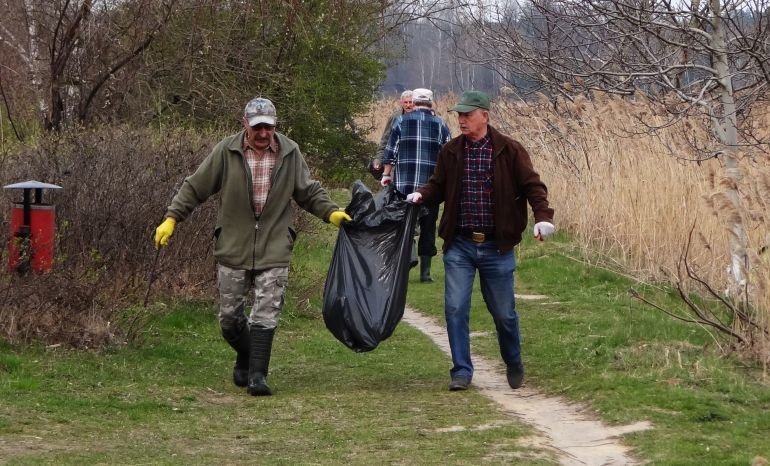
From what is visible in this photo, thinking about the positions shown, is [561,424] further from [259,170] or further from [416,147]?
[416,147]

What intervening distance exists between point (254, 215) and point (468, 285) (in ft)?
4.60

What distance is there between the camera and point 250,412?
307 inches

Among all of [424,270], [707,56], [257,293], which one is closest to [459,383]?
[257,293]

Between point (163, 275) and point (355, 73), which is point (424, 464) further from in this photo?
point (355, 73)

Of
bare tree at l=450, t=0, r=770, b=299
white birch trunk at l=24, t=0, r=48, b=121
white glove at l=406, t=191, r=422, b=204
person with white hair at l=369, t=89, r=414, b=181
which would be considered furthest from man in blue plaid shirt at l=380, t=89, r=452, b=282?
white birch trunk at l=24, t=0, r=48, b=121

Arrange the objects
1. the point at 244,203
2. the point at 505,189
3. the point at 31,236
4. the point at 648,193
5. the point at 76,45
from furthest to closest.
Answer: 1. the point at 76,45
2. the point at 648,193
3. the point at 31,236
4. the point at 244,203
5. the point at 505,189

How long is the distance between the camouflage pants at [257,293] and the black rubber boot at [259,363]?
7 cm

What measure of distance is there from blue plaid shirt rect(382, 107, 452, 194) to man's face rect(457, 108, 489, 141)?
4.13 metres

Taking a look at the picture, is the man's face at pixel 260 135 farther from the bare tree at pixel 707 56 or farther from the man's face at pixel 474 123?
the bare tree at pixel 707 56

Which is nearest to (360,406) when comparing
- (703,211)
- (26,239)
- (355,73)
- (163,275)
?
(26,239)

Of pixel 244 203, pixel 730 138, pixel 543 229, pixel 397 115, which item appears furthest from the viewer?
pixel 397 115

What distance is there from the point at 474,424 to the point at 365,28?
19.8m

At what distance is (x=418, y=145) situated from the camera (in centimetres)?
1244

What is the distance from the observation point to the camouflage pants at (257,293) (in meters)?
8.31
